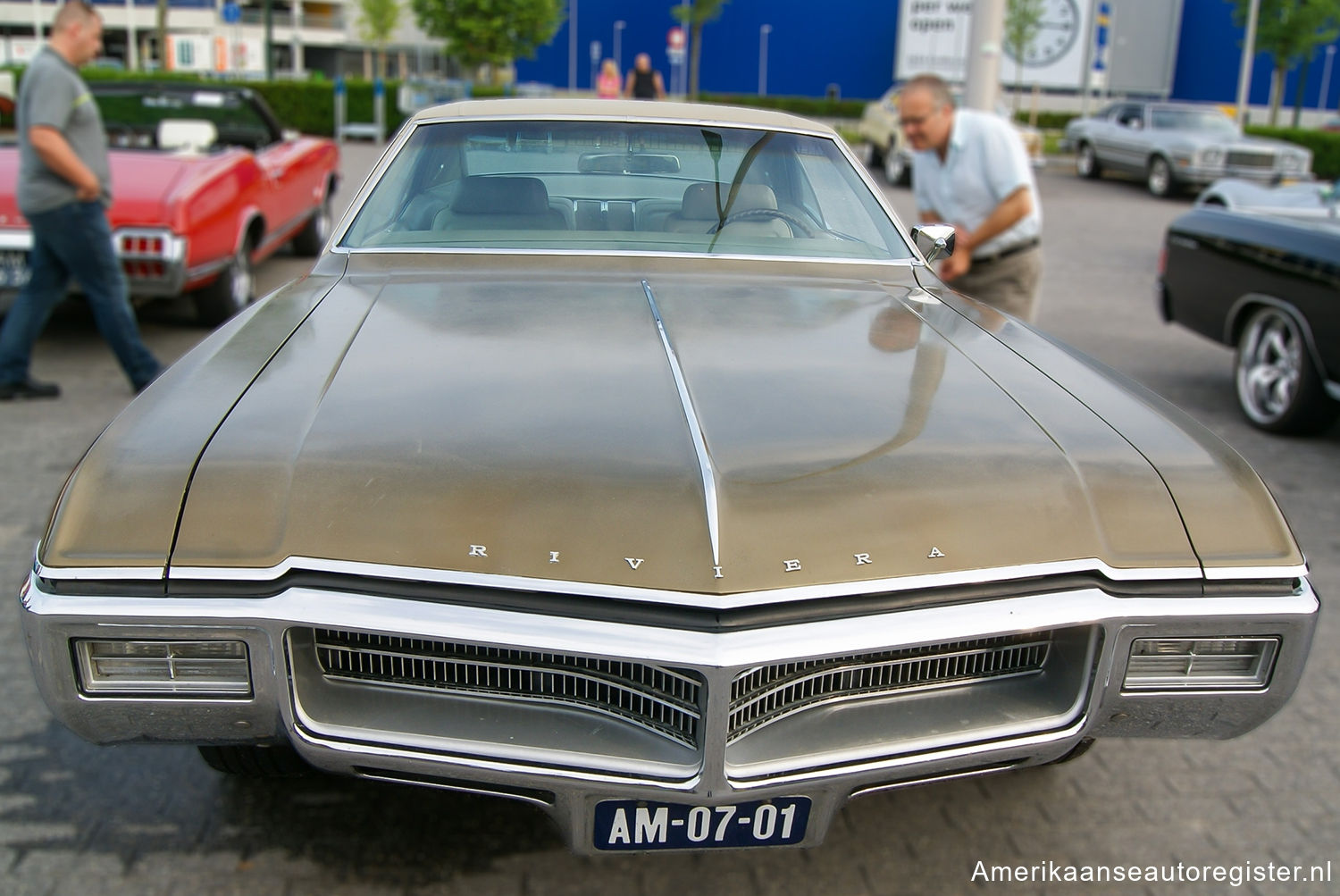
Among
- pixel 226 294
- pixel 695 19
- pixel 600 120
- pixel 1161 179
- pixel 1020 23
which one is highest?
pixel 695 19

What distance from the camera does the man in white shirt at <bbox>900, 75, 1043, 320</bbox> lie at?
476 cm

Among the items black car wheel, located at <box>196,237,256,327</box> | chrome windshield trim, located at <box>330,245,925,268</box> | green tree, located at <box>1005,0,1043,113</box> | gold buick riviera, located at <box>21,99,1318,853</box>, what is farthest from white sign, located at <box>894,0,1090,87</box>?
gold buick riviera, located at <box>21,99,1318,853</box>

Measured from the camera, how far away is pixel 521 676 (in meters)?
2.00

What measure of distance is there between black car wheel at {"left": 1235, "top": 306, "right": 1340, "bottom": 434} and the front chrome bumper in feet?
13.0

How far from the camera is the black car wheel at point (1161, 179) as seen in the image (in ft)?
57.5

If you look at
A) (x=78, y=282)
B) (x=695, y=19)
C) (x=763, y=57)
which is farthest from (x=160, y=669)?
(x=763, y=57)

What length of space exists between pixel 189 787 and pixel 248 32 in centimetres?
6447

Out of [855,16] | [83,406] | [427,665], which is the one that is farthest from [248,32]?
[427,665]

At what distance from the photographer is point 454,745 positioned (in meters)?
1.91

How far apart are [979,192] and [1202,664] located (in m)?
3.20

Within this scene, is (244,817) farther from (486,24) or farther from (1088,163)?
(486,24)

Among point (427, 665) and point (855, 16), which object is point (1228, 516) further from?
point (855, 16)

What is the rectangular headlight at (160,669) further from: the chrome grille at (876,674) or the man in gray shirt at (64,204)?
the man in gray shirt at (64,204)

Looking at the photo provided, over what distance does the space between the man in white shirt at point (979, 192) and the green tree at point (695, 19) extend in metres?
34.2
